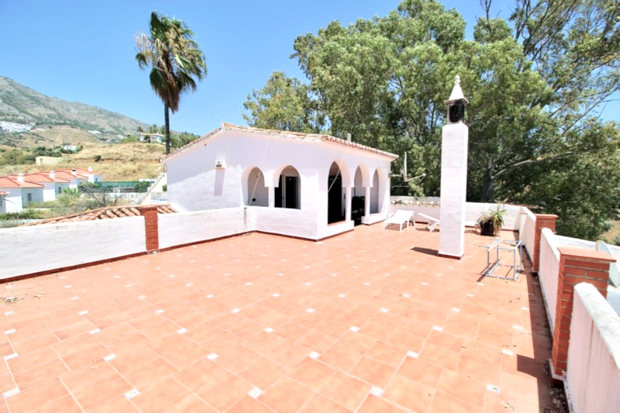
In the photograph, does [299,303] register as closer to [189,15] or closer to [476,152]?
[476,152]

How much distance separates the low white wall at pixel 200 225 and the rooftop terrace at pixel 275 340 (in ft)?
7.37

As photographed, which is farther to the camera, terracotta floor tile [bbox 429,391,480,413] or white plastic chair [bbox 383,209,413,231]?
white plastic chair [bbox 383,209,413,231]

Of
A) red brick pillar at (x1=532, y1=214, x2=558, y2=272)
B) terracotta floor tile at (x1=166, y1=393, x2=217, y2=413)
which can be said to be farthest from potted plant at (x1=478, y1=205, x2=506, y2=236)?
terracotta floor tile at (x1=166, y1=393, x2=217, y2=413)

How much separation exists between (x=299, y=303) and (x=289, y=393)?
2412 millimetres

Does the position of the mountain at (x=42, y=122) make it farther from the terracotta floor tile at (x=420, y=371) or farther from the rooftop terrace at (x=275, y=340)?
the terracotta floor tile at (x=420, y=371)

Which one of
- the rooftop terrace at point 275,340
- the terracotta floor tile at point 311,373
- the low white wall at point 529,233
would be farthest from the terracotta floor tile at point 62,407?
the low white wall at point 529,233

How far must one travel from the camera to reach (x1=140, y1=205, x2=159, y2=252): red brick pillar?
30.5ft

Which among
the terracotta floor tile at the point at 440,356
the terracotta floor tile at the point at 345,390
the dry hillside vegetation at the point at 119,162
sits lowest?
the terracotta floor tile at the point at 345,390

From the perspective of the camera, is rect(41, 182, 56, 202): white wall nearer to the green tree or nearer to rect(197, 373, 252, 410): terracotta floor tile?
the green tree

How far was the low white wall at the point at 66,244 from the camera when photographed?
6.93 m

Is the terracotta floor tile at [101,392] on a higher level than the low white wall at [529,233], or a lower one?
lower

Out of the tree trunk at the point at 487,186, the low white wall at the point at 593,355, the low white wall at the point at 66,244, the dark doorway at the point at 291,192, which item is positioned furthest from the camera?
the tree trunk at the point at 487,186

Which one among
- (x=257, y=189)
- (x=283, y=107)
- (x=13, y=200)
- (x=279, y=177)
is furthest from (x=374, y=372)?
(x=13, y=200)

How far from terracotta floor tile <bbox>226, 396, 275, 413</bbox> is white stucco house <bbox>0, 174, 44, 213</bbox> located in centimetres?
4890
